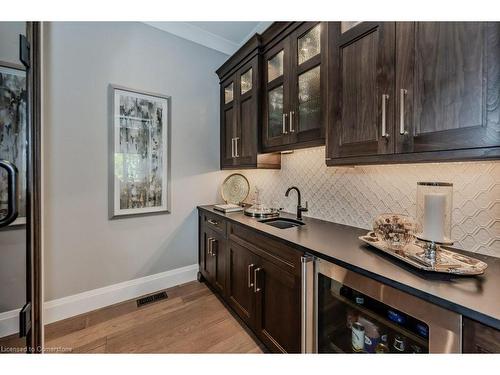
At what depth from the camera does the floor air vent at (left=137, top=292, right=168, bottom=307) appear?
2.15 m

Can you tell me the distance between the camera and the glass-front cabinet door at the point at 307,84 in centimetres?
145

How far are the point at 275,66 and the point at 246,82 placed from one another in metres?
0.43

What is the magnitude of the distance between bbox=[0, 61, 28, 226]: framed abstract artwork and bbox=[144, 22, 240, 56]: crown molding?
4.64 feet

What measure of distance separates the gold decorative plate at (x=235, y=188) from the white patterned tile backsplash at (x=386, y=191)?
1.18 feet

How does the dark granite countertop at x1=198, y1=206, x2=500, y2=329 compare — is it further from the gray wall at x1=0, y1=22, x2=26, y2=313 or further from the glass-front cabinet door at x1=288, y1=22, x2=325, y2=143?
the gray wall at x1=0, y1=22, x2=26, y2=313

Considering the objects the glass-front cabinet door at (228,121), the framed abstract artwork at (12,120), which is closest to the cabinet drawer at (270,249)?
the glass-front cabinet door at (228,121)

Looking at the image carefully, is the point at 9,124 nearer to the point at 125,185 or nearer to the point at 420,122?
the point at 125,185

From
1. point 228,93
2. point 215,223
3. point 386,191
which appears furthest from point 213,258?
point 228,93

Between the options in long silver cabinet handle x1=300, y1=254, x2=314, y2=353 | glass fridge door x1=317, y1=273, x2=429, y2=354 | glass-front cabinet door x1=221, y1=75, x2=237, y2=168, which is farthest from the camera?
glass-front cabinet door x1=221, y1=75, x2=237, y2=168

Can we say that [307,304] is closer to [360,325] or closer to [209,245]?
[360,325]

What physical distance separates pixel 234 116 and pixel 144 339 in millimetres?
2244

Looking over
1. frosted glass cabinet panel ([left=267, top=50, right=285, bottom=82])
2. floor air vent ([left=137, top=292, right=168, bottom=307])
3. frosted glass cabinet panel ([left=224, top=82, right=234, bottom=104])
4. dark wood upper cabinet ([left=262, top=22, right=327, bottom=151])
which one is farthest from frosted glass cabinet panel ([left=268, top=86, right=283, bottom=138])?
floor air vent ([left=137, top=292, right=168, bottom=307])

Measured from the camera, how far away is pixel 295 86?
162cm

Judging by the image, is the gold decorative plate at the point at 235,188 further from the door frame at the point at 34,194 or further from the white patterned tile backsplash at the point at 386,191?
the door frame at the point at 34,194
